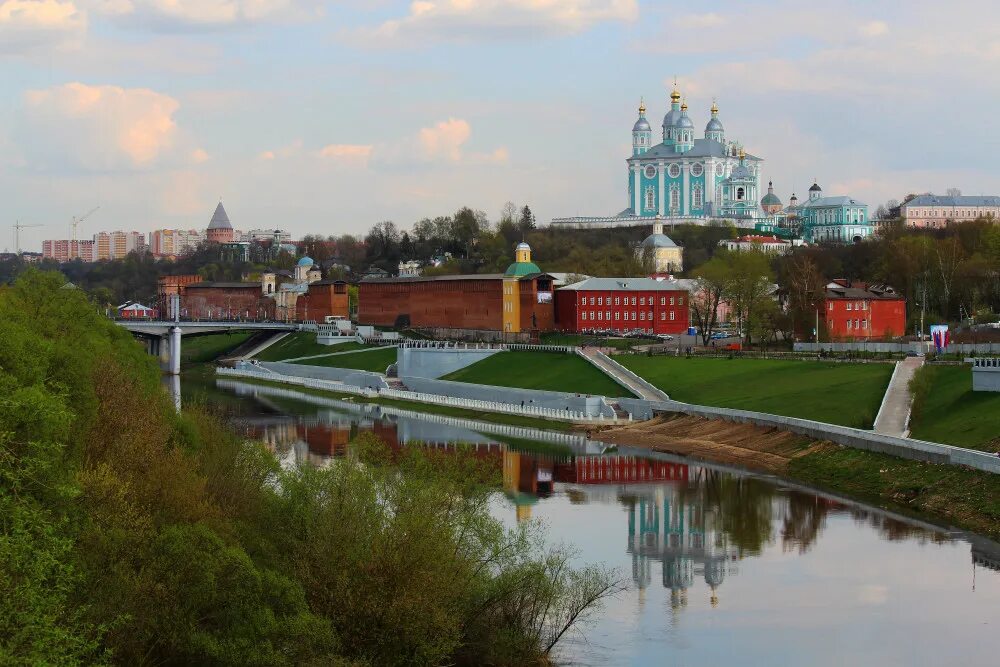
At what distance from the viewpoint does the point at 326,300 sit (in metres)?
146

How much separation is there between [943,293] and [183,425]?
226 ft

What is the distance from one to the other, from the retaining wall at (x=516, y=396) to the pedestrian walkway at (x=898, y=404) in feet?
43.9

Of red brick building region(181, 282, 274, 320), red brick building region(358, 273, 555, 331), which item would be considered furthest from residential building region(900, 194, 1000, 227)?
red brick building region(358, 273, 555, 331)

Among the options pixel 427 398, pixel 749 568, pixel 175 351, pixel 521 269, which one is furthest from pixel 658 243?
pixel 749 568

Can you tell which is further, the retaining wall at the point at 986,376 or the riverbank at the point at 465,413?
the riverbank at the point at 465,413

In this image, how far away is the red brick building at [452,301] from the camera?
112 meters

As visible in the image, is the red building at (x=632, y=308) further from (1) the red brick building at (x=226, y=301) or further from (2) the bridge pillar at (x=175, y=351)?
(1) the red brick building at (x=226, y=301)

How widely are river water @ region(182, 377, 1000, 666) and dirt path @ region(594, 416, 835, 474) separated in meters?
1.26

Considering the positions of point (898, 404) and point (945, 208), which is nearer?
point (898, 404)

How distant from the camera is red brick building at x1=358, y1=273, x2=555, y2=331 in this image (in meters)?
112

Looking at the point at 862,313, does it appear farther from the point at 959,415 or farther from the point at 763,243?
the point at 763,243

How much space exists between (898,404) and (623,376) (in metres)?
23.0

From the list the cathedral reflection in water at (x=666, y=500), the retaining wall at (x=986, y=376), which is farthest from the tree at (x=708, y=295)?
the retaining wall at (x=986, y=376)

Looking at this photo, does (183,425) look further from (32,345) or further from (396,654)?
(396,654)
